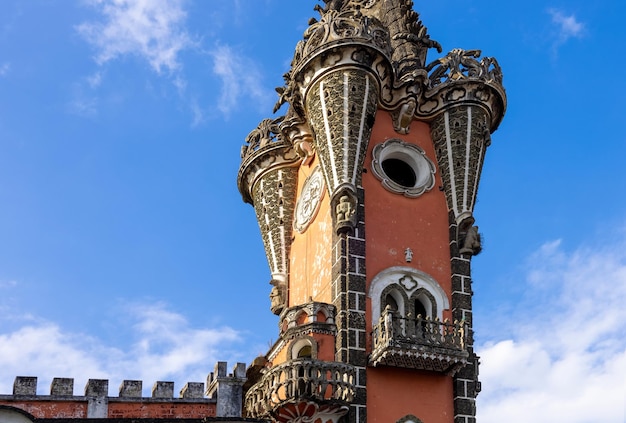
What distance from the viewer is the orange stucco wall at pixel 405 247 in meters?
25.4

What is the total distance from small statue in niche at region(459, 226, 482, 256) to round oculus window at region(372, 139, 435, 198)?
5.71 feet

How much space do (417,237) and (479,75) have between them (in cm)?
516

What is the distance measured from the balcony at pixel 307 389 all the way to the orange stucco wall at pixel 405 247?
107 cm

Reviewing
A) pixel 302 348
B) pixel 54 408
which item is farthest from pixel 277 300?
→ pixel 54 408

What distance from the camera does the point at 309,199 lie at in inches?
1169

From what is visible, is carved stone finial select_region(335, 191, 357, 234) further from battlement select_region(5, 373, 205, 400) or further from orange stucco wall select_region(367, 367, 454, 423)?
battlement select_region(5, 373, 205, 400)

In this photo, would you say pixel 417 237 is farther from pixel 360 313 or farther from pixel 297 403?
pixel 297 403

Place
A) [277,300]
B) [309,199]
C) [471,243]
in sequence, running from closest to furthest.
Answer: [471,243], [309,199], [277,300]

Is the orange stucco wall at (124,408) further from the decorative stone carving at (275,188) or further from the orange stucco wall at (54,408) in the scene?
the decorative stone carving at (275,188)

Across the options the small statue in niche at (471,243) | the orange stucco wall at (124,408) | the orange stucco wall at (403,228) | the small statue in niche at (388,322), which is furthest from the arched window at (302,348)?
the small statue in niche at (471,243)

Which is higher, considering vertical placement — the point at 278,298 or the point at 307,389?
the point at 278,298

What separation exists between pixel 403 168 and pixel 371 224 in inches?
109

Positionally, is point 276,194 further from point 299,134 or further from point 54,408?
point 54,408

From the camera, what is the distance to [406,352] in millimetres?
24750
